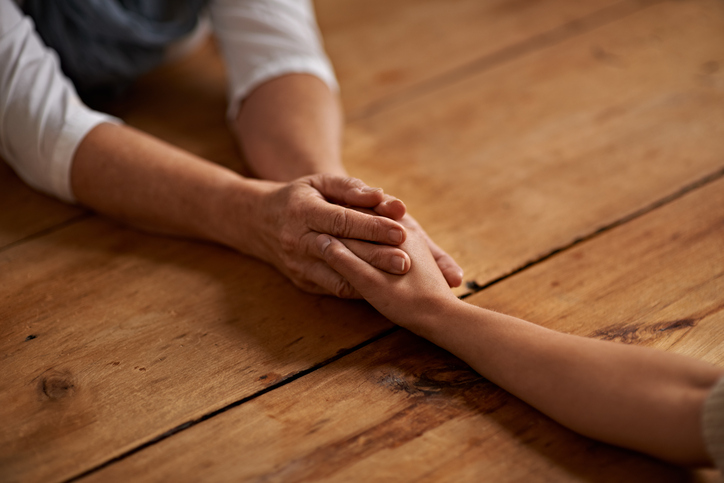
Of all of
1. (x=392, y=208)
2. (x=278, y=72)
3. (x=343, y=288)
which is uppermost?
(x=278, y=72)

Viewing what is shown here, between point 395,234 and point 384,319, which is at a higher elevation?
point 395,234

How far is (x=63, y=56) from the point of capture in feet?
3.26

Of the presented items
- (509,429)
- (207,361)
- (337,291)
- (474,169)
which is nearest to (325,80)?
(474,169)

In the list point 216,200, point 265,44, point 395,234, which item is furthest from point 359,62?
point 395,234

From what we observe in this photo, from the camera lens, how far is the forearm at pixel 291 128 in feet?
2.91

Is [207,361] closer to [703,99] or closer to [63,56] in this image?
[63,56]

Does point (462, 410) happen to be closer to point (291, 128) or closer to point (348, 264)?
point (348, 264)

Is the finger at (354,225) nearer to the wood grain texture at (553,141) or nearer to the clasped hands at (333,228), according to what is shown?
the clasped hands at (333,228)

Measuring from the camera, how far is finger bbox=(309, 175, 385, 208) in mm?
720

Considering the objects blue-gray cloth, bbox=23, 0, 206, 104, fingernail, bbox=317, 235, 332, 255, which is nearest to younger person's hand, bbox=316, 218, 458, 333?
fingernail, bbox=317, 235, 332, 255

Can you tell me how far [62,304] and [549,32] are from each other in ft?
3.76

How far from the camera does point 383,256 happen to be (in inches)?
26.9

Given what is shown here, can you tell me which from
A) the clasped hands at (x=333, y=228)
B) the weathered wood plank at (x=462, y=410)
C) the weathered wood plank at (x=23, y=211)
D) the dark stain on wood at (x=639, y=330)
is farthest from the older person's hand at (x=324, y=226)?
the weathered wood plank at (x=23, y=211)

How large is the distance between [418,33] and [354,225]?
0.81m
